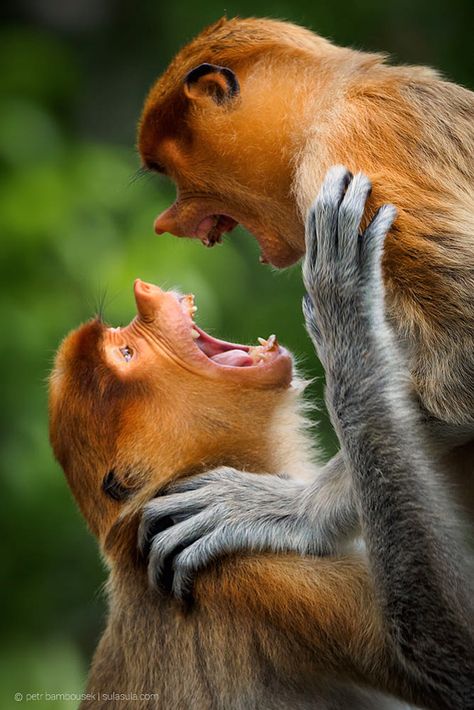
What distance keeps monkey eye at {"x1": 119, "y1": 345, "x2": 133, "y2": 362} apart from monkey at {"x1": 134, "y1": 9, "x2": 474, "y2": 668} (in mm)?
522

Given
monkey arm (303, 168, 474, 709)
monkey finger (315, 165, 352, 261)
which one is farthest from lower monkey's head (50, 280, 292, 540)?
monkey finger (315, 165, 352, 261)

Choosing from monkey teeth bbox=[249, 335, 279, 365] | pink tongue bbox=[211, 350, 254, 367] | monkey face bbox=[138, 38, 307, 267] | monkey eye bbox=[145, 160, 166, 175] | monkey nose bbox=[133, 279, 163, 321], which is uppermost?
monkey face bbox=[138, 38, 307, 267]

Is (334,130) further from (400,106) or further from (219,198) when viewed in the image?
(219,198)

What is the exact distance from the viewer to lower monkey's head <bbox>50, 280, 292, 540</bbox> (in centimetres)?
442

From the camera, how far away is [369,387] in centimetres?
392

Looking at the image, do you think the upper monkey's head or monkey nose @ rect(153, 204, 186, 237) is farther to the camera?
monkey nose @ rect(153, 204, 186, 237)

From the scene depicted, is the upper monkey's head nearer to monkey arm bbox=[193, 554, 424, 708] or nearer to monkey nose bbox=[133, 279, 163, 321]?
monkey nose bbox=[133, 279, 163, 321]

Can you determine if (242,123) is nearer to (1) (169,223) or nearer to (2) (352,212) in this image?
(1) (169,223)

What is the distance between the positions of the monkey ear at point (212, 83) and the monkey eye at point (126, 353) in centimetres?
97

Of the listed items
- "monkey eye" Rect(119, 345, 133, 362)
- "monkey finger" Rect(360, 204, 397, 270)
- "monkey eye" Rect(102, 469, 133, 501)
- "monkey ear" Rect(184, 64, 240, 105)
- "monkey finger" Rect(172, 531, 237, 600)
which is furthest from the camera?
"monkey eye" Rect(119, 345, 133, 362)

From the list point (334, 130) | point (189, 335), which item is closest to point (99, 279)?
point (189, 335)

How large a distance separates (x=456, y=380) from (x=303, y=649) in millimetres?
1081

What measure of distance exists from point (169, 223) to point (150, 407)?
79 cm

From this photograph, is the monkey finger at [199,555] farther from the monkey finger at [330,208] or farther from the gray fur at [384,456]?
the monkey finger at [330,208]
